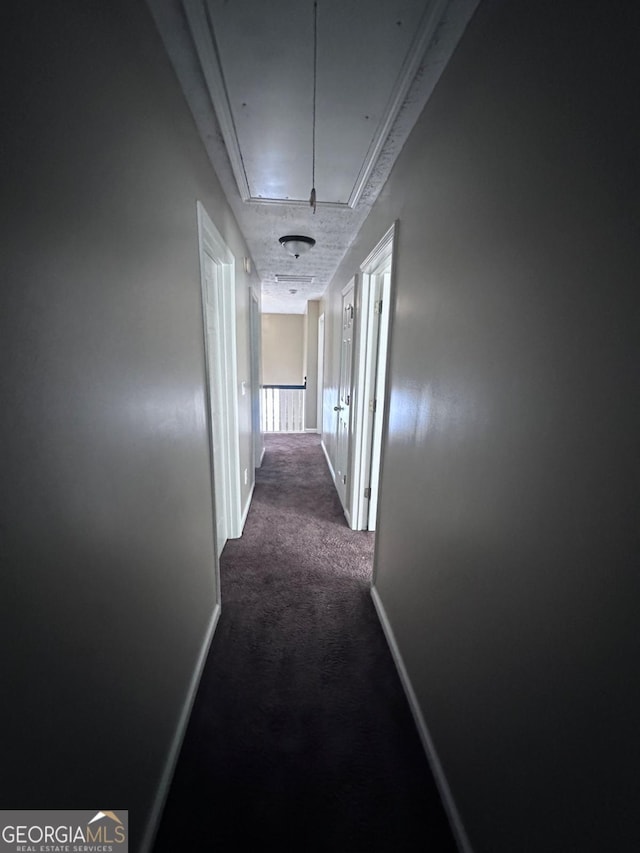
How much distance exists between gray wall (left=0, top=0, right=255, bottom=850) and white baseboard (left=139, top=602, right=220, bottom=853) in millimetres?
46

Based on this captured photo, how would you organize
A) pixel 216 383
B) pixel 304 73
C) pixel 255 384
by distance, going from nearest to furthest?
pixel 304 73 → pixel 216 383 → pixel 255 384

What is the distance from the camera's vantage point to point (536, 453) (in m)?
0.68

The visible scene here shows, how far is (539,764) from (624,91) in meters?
1.23

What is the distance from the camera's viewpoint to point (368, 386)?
244cm

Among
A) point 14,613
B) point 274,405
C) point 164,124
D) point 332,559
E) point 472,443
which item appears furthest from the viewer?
point 274,405

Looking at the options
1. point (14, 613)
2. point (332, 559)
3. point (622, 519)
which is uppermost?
point (622, 519)

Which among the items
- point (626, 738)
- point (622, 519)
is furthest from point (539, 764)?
point (622, 519)

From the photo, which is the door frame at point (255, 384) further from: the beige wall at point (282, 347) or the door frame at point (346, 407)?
the beige wall at point (282, 347)

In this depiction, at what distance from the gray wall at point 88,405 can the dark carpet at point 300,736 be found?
213 mm

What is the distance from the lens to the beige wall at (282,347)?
701 centimetres

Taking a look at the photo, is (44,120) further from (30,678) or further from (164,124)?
(30,678)

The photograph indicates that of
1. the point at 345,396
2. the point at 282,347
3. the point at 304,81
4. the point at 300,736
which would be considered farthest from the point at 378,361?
the point at 282,347

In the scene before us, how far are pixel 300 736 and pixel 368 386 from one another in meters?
1.97

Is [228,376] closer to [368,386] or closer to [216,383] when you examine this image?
[216,383]
